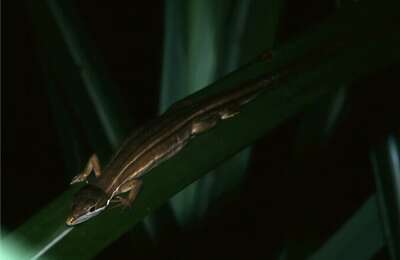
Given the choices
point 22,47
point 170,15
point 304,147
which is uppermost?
point 22,47

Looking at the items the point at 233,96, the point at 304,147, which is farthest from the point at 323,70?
the point at 304,147

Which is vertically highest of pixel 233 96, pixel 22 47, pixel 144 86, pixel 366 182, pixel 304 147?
pixel 22 47

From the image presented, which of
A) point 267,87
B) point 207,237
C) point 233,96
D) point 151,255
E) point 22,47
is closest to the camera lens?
point 267,87

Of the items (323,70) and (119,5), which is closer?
(323,70)

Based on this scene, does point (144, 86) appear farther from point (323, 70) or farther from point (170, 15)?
point (323, 70)

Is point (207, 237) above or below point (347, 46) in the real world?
below

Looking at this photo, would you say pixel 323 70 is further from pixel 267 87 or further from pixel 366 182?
pixel 366 182

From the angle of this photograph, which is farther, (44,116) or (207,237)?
(44,116)

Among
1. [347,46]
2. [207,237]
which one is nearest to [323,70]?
[347,46]

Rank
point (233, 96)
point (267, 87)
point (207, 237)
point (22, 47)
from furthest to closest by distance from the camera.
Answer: point (22, 47), point (207, 237), point (233, 96), point (267, 87)

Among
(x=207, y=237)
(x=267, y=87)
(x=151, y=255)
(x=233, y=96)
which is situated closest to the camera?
(x=267, y=87)
